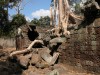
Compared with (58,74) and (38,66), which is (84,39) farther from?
(38,66)

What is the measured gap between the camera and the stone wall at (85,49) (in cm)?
984

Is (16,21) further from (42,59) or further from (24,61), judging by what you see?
(24,61)

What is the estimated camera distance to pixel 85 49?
10531 millimetres

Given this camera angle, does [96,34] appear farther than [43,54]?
No

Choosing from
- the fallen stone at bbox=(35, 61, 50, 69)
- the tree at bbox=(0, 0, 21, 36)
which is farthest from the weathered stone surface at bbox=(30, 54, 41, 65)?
the tree at bbox=(0, 0, 21, 36)

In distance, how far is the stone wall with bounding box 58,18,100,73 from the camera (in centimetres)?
984

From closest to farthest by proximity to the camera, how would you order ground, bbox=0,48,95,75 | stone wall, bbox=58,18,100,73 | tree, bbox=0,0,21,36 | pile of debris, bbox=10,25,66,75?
1. stone wall, bbox=58,18,100,73
2. ground, bbox=0,48,95,75
3. pile of debris, bbox=10,25,66,75
4. tree, bbox=0,0,21,36

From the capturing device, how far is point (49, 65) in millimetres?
12250

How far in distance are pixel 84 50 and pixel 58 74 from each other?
5.40 ft

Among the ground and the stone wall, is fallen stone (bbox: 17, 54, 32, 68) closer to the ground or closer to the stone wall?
the ground

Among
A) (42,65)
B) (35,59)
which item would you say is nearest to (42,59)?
(35,59)

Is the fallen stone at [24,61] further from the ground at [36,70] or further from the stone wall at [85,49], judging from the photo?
the stone wall at [85,49]

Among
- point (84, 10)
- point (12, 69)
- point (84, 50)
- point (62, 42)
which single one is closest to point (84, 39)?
point (84, 50)

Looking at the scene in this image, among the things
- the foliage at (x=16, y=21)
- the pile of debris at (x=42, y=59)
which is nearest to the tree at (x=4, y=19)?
the foliage at (x=16, y=21)
